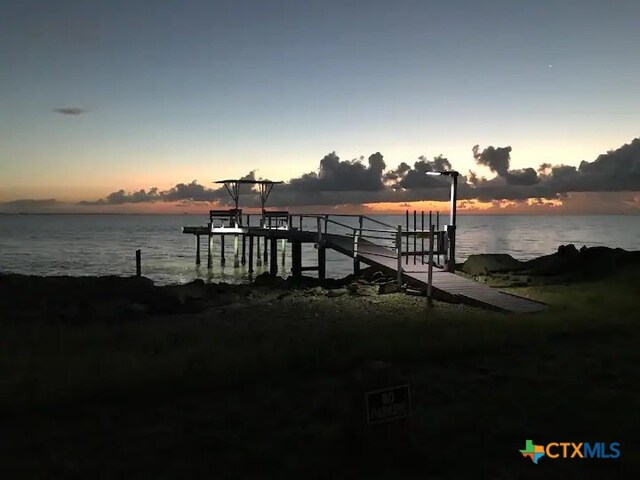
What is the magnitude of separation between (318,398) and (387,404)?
2.33 metres

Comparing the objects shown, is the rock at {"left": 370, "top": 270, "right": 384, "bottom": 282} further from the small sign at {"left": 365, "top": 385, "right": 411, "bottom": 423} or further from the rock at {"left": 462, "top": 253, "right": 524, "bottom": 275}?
the small sign at {"left": 365, "top": 385, "right": 411, "bottom": 423}

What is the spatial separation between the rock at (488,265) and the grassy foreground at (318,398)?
10807 millimetres

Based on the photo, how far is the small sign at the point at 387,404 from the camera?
481 cm

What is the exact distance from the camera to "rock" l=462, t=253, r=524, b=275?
2402 centimetres

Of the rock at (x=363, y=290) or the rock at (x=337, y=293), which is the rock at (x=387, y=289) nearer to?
the rock at (x=363, y=290)

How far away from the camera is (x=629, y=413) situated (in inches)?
250

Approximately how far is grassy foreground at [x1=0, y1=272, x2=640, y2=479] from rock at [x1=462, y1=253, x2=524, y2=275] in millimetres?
10807

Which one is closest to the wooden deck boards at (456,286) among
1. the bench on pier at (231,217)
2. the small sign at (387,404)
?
the small sign at (387,404)

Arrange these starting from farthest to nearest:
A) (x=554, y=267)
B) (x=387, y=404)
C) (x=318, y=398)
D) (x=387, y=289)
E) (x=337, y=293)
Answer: (x=554, y=267), (x=337, y=293), (x=387, y=289), (x=318, y=398), (x=387, y=404)

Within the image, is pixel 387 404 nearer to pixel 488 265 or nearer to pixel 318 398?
pixel 318 398

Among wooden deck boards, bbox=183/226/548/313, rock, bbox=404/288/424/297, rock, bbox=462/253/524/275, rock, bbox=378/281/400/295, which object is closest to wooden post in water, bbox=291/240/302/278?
wooden deck boards, bbox=183/226/548/313

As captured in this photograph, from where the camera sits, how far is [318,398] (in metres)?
7.08

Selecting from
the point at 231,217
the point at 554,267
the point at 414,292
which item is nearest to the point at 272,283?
the point at 414,292

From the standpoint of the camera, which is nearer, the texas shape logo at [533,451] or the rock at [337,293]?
the texas shape logo at [533,451]
